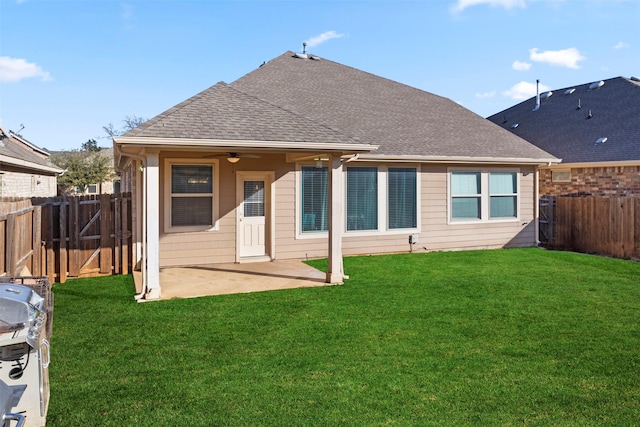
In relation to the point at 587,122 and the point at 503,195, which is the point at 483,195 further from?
the point at 587,122

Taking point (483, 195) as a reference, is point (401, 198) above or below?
below

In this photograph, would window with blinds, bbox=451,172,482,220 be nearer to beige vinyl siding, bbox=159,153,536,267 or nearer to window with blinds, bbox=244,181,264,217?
beige vinyl siding, bbox=159,153,536,267

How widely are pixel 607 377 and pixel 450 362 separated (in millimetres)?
1444

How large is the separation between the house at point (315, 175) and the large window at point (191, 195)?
0.02 meters

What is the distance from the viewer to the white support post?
23.9 ft

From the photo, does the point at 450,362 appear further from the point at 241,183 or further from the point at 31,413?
the point at 241,183

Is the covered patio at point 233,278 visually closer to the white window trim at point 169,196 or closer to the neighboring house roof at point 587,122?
the white window trim at point 169,196

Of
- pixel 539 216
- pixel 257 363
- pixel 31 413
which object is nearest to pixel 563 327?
pixel 257 363

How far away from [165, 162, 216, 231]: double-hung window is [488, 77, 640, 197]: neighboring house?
12.2 metres

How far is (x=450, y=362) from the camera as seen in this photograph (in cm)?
467

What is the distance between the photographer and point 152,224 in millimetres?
7332

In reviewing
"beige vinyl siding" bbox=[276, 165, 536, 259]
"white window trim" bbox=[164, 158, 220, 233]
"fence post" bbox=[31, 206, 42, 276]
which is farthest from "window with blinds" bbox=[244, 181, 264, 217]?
"fence post" bbox=[31, 206, 42, 276]

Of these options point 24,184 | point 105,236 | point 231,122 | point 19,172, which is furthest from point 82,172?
point 231,122

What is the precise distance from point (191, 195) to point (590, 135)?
1447 centimetres
